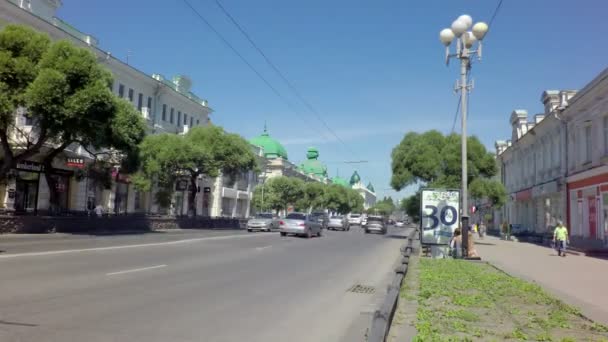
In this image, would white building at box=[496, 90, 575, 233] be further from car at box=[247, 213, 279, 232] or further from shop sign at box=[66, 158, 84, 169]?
shop sign at box=[66, 158, 84, 169]

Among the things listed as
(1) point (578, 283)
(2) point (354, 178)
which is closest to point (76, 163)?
(1) point (578, 283)

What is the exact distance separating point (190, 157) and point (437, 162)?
17356 millimetres

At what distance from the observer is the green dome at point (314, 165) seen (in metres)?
114

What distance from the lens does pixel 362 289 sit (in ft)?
37.6

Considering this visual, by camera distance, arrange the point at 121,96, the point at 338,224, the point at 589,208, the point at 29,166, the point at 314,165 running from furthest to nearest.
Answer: the point at 314,165, the point at 338,224, the point at 121,96, the point at 29,166, the point at 589,208

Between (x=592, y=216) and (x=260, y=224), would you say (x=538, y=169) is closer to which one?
(x=592, y=216)

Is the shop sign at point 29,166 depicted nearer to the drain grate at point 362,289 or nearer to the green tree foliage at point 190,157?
the green tree foliage at point 190,157

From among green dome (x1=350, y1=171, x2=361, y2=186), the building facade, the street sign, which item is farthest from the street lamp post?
green dome (x1=350, y1=171, x2=361, y2=186)

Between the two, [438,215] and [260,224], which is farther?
[260,224]

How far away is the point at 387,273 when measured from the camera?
48.6 ft

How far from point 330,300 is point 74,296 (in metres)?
4.45

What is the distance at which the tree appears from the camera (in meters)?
34.4

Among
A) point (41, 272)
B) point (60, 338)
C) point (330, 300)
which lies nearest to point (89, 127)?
point (41, 272)

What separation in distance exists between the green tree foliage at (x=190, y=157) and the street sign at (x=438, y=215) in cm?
2183
